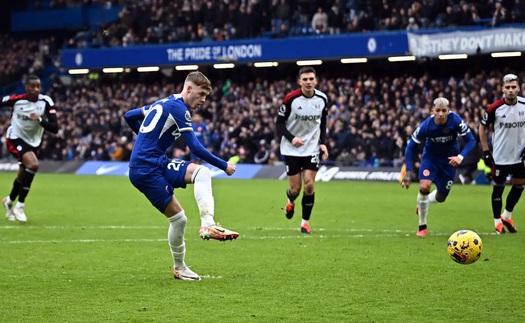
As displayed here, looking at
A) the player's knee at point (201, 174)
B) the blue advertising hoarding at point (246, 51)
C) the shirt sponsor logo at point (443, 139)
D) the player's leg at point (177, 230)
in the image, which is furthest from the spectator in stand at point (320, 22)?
the player's knee at point (201, 174)

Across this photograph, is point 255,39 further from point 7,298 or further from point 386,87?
point 7,298

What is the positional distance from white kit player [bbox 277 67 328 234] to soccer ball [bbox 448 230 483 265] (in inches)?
202

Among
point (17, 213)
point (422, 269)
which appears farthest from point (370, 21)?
point (422, 269)

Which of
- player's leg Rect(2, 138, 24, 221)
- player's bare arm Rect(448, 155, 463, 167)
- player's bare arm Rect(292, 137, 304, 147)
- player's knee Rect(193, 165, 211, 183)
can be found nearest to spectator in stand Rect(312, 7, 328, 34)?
player's leg Rect(2, 138, 24, 221)

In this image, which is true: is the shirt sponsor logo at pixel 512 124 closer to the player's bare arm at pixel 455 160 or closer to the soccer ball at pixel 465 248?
the player's bare arm at pixel 455 160

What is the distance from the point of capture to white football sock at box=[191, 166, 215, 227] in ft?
31.0

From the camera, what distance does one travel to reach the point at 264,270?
35.9 feet

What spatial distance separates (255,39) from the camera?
142ft

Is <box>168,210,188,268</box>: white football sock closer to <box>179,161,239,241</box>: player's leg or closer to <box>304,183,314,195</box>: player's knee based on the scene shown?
<box>179,161,239,241</box>: player's leg

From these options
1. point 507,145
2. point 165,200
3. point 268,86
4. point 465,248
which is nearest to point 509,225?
point 507,145

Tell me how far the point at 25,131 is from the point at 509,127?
29.3ft

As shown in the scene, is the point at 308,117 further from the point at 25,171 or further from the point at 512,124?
the point at 25,171

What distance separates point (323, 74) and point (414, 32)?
7.42 metres

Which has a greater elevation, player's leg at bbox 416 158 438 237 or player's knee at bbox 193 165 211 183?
player's knee at bbox 193 165 211 183
